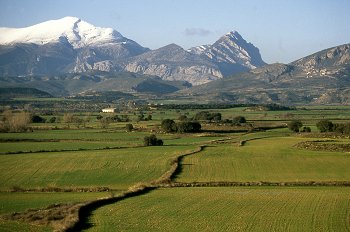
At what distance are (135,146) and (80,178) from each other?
87.6 feet

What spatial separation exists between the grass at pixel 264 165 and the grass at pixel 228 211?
24.2ft

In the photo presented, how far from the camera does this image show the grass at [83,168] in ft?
145

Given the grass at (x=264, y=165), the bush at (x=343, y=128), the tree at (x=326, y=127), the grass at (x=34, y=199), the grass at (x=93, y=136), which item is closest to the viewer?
the grass at (x=34, y=199)

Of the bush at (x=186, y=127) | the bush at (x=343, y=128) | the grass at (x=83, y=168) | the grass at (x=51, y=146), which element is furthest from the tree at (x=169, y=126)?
the grass at (x=83, y=168)

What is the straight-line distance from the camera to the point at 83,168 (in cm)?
5081

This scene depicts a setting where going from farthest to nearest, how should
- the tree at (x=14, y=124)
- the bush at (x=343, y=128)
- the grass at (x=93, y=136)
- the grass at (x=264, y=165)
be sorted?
1. the tree at (x=14, y=124)
2. the bush at (x=343, y=128)
3. the grass at (x=93, y=136)
4. the grass at (x=264, y=165)

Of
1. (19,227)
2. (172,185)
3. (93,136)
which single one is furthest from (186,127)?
(19,227)

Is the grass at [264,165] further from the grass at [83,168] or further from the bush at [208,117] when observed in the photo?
the bush at [208,117]

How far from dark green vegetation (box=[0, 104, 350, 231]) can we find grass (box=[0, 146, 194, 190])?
3.3 inches

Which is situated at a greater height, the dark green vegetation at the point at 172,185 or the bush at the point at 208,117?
the bush at the point at 208,117

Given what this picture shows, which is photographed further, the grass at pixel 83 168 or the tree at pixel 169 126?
the tree at pixel 169 126

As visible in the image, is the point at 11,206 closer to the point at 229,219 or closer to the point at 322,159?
the point at 229,219

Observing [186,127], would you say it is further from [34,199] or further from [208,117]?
[34,199]

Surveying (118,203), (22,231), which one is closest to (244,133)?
(118,203)
